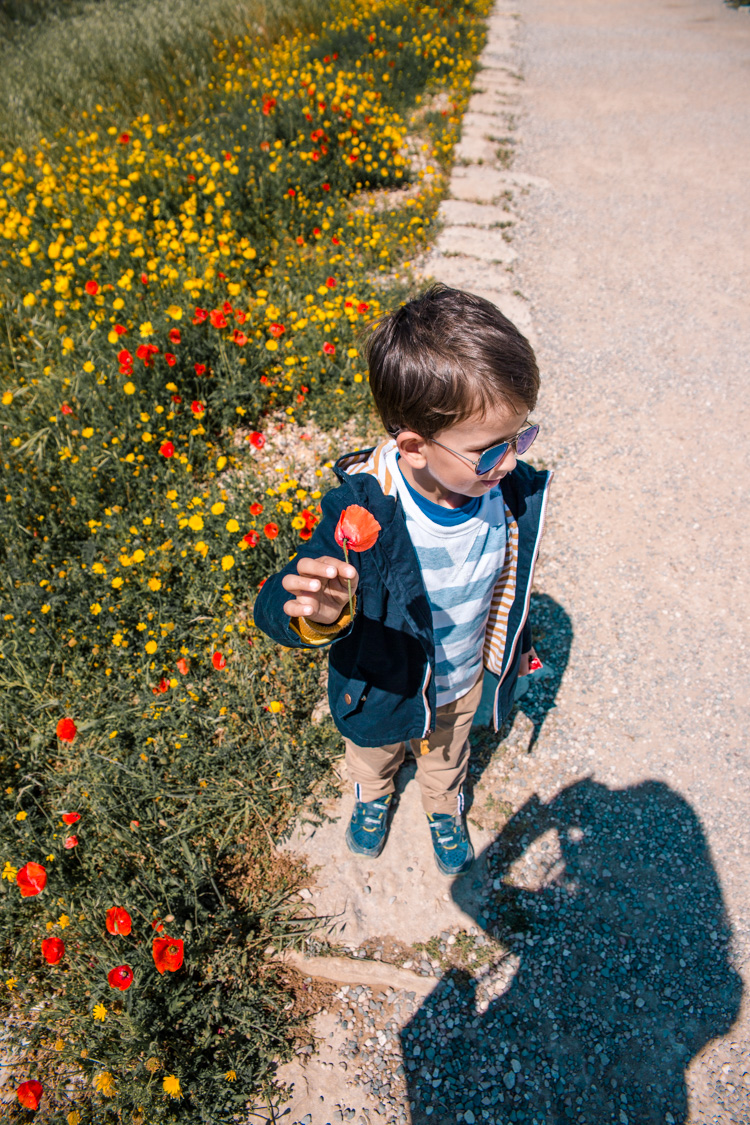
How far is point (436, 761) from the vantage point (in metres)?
2.33

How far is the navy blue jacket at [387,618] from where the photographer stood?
1.63 metres

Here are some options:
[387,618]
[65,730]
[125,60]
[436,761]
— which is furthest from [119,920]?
[125,60]

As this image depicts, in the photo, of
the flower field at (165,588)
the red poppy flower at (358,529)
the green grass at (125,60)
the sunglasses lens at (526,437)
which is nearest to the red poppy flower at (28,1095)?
the flower field at (165,588)

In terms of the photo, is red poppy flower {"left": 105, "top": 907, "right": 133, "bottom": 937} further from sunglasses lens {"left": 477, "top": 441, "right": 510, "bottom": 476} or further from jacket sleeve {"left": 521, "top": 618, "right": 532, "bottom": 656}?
sunglasses lens {"left": 477, "top": 441, "right": 510, "bottom": 476}

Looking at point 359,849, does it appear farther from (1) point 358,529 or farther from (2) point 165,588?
(1) point 358,529

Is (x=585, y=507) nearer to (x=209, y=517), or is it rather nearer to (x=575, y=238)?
(x=209, y=517)

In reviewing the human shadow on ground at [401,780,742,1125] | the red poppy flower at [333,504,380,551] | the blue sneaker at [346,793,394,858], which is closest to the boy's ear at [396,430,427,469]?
the red poppy flower at [333,504,380,551]

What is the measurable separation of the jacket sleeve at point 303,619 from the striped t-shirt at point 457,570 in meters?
0.22

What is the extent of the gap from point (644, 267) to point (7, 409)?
5.66 metres

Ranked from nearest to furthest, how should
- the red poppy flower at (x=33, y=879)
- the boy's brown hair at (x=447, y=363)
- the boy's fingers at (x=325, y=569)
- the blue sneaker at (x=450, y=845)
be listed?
the boy's fingers at (x=325, y=569)
the boy's brown hair at (x=447, y=363)
the red poppy flower at (x=33, y=879)
the blue sneaker at (x=450, y=845)

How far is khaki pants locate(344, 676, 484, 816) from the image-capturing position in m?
2.22

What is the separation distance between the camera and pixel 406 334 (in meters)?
1.59

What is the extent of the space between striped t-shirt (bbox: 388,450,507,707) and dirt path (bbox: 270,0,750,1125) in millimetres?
1054

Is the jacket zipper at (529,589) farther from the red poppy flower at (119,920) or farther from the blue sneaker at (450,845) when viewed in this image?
the red poppy flower at (119,920)
